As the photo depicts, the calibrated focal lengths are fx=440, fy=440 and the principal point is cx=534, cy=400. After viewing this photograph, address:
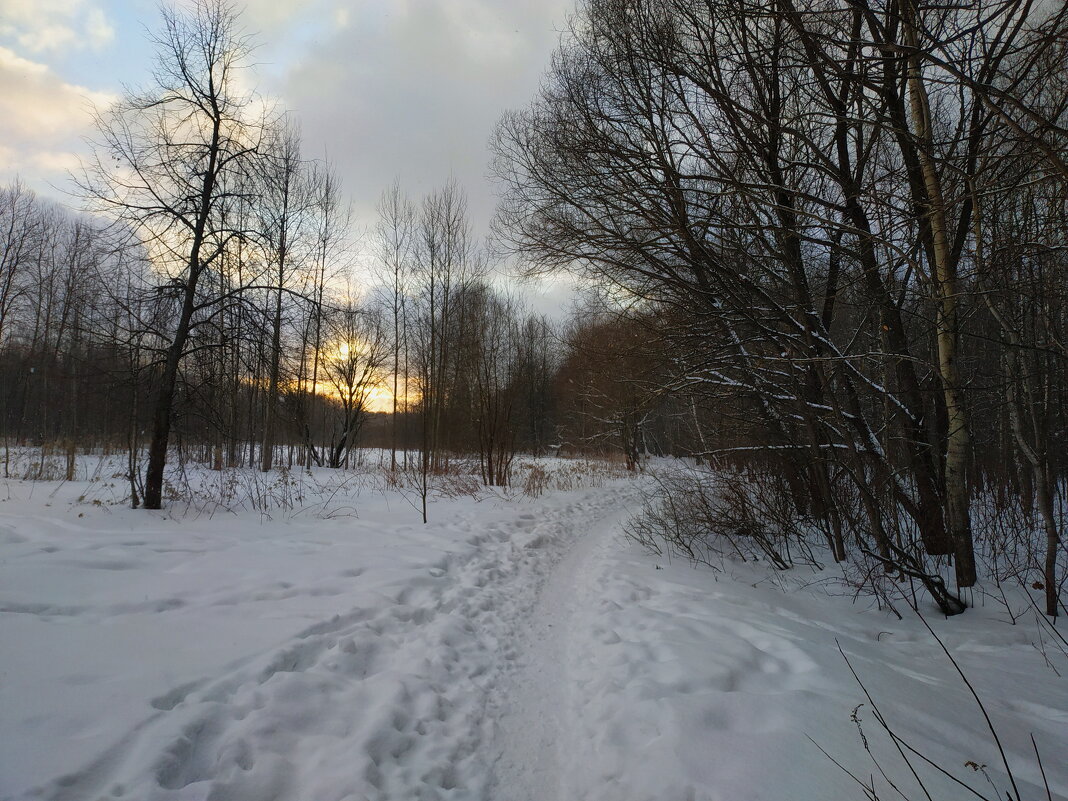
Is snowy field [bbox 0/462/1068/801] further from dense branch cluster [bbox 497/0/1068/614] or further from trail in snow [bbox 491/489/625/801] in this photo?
dense branch cluster [bbox 497/0/1068/614]

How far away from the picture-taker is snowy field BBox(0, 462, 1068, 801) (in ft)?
6.73

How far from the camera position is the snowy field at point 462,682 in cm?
205

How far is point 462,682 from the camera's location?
3.13m

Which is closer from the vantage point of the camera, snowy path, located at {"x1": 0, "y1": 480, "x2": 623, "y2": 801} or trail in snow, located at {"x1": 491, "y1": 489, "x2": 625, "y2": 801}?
snowy path, located at {"x1": 0, "y1": 480, "x2": 623, "y2": 801}

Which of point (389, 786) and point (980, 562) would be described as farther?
point (980, 562)

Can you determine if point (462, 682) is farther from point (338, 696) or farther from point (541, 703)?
point (338, 696)

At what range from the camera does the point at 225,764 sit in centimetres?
206

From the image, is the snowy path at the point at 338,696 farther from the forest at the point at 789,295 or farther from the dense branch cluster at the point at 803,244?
the dense branch cluster at the point at 803,244

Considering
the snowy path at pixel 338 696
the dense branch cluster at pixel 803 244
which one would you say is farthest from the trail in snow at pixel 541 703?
the dense branch cluster at pixel 803 244

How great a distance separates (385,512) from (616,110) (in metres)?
7.19

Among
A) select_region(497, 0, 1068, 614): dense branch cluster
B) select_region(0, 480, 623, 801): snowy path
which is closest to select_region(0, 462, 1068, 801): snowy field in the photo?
select_region(0, 480, 623, 801): snowy path

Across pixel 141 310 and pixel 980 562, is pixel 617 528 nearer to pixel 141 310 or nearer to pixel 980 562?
pixel 980 562

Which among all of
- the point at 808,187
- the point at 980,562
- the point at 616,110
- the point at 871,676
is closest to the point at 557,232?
the point at 616,110

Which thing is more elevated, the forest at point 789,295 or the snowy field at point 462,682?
the forest at point 789,295
